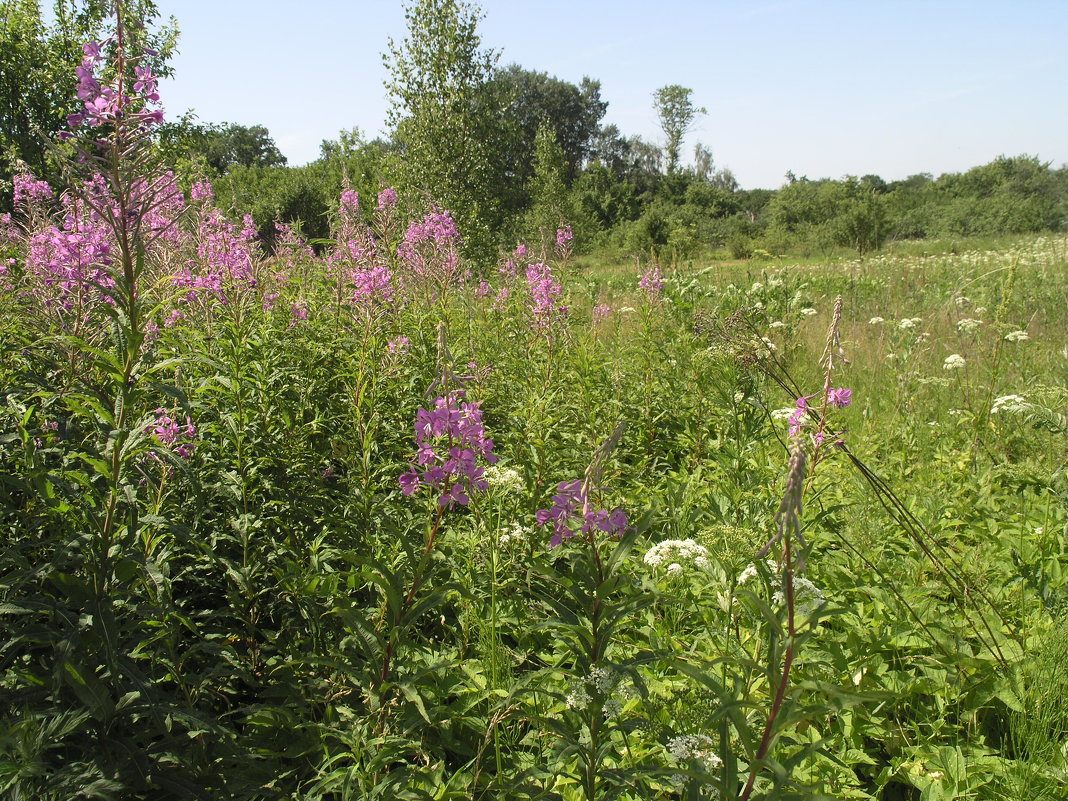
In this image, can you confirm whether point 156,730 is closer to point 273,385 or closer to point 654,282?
point 273,385

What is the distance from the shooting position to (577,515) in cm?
163

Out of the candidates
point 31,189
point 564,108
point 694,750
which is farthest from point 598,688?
point 564,108

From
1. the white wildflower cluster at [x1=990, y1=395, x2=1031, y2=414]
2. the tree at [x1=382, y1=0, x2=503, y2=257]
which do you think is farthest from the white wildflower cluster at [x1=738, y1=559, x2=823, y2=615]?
the tree at [x1=382, y1=0, x2=503, y2=257]

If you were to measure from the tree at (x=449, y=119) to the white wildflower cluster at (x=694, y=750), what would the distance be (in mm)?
12637

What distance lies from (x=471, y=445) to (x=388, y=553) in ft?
3.25

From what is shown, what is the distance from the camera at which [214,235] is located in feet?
15.0

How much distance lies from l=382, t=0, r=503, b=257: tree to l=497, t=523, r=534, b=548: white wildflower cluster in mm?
11258

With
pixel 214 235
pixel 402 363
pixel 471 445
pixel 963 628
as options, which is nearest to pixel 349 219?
pixel 214 235

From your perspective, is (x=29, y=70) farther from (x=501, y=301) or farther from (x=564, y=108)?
(x=564, y=108)

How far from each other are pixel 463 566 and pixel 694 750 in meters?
1.39

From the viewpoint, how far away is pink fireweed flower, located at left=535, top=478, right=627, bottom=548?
1506 mm

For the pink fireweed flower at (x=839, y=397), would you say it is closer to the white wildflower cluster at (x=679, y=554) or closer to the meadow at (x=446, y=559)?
the meadow at (x=446, y=559)

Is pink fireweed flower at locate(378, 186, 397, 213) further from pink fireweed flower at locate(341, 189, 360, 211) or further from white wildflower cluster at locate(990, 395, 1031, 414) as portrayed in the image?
white wildflower cluster at locate(990, 395, 1031, 414)

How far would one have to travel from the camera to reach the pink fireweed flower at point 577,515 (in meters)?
1.51
